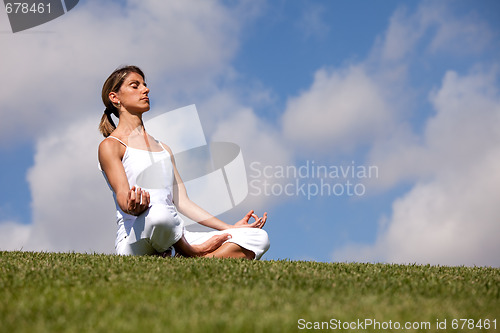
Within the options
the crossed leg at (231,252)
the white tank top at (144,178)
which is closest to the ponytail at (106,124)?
the white tank top at (144,178)

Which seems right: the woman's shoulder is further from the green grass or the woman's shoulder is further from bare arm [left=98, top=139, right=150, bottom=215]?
the green grass

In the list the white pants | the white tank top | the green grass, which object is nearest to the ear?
the white tank top

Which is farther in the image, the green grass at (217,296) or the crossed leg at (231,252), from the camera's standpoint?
the crossed leg at (231,252)

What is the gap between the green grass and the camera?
3.42 meters

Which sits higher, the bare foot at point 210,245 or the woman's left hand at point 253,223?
the woman's left hand at point 253,223

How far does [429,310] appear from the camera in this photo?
3.99m

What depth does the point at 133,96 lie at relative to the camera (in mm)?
7719

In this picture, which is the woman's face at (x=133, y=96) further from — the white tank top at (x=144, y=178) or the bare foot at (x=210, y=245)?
the bare foot at (x=210, y=245)

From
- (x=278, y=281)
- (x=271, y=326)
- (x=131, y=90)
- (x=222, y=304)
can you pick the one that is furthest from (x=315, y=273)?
(x=131, y=90)

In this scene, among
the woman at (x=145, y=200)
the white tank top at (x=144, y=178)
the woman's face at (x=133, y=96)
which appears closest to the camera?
the woman at (x=145, y=200)

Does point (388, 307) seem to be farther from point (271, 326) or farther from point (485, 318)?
point (271, 326)

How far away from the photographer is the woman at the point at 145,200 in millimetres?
7016

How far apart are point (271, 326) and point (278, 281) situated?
1799mm

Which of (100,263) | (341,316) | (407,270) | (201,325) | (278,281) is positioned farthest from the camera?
(407,270)
